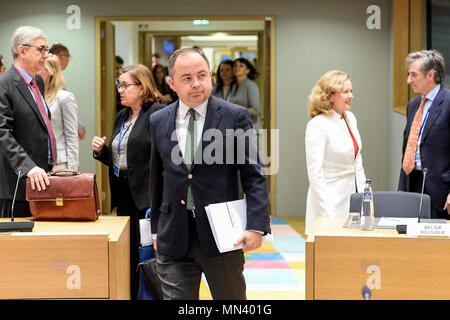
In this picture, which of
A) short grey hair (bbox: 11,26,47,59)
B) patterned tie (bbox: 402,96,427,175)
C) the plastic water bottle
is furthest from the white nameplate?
short grey hair (bbox: 11,26,47,59)

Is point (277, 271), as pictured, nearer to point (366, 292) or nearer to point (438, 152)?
point (438, 152)

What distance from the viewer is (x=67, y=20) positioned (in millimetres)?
8438

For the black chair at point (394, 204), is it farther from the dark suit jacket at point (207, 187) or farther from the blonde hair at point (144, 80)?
the blonde hair at point (144, 80)

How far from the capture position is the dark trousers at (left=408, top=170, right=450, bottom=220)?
471cm

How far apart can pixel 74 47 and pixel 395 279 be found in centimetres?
644

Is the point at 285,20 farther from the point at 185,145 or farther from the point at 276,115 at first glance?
the point at 185,145

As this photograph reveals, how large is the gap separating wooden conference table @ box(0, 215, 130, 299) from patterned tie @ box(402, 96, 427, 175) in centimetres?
261

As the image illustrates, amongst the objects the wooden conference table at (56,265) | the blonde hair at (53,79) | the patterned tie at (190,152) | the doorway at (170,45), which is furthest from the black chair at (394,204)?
the doorway at (170,45)

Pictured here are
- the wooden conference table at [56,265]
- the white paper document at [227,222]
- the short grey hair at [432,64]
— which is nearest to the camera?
the white paper document at [227,222]

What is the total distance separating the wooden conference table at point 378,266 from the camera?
2.97 metres

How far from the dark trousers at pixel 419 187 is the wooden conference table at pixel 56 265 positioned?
8.49 feet

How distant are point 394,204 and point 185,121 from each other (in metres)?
1.54

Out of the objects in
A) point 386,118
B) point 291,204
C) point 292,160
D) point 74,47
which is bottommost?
point 291,204
